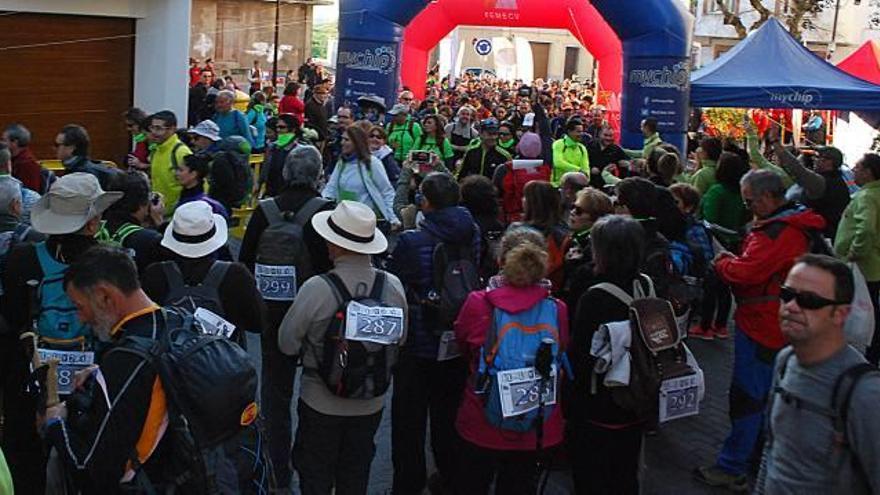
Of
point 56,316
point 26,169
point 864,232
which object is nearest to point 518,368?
point 56,316

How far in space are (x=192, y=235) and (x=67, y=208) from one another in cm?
53

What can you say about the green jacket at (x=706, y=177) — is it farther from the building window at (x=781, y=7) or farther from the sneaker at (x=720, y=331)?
the building window at (x=781, y=7)

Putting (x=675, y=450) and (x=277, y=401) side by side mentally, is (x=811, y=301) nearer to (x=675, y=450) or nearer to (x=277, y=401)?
(x=277, y=401)

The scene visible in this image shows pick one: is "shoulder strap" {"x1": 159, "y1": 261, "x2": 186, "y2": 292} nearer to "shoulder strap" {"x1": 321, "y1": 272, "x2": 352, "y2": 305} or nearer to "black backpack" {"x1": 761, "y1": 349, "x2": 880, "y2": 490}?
"shoulder strap" {"x1": 321, "y1": 272, "x2": 352, "y2": 305}

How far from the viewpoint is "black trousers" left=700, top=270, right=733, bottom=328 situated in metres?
9.53

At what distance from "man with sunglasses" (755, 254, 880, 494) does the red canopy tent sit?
617 inches

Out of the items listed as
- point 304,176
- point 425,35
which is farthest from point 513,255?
point 425,35

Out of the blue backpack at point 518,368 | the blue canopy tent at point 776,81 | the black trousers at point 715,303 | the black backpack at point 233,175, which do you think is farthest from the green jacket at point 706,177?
the blue backpack at point 518,368

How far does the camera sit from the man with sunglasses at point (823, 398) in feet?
10.4

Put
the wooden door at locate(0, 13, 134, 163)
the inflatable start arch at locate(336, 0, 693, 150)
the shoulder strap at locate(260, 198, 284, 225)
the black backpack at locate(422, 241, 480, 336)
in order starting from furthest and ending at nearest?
the inflatable start arch at locate(336, 0, 693, 150) → the wooden door at locate(0, 13, 134, 163) → the shoulder strap at locate(260, 198, 284, 225) → the black backpack at locate(422, 241, 480, 336)

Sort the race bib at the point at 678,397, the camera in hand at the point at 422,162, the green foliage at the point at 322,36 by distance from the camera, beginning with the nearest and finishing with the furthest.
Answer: the race bib at the point at 678,397
the camera in hand at the point at 422,162
the green foliage at the point at 322,36

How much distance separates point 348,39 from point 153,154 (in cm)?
823

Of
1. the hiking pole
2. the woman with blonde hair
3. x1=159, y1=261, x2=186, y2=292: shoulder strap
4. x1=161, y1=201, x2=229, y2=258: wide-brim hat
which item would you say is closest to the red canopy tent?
the woman with blonde hair

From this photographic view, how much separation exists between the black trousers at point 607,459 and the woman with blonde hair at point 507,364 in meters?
0.27
